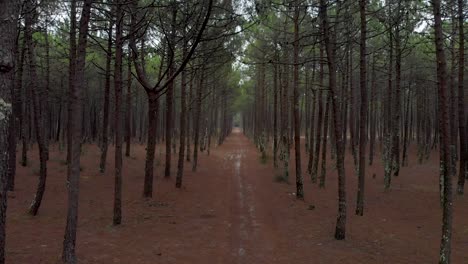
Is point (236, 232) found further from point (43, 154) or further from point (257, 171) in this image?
point (257, 171)

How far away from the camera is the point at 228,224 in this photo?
971 cm

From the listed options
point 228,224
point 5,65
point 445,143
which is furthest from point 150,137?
point 445,143

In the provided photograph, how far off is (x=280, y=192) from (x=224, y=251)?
7022mm

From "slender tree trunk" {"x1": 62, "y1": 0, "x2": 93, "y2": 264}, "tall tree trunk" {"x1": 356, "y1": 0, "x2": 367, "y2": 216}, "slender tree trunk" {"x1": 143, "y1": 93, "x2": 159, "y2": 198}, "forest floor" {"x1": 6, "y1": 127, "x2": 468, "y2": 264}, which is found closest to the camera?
"slender tree trunk" {"x1": 62, "y1": 0, "x2": 93, "y2": 264}

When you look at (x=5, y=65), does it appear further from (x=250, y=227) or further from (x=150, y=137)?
(x=150, y=137)

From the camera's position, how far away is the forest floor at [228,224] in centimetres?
743

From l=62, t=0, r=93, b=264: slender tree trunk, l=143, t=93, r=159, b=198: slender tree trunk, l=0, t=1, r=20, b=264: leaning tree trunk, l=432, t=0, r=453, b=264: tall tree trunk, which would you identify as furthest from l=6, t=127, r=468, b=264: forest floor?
l=0, t=1, r=20, b=264: leaning tree trunk

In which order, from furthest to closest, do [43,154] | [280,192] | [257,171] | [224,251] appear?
[257,171]
[280,192]
[43,154]
[224,251]

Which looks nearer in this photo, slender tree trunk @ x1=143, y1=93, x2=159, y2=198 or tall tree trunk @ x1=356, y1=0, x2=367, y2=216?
tall tree trunk @ x1=356, y1=0, x2=367, y2=216

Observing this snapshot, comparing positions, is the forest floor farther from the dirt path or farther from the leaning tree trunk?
the leaning tree trunk

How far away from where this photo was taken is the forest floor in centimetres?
743

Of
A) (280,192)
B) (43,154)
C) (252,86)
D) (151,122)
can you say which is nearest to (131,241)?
(43,154)

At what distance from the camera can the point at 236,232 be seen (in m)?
9.00

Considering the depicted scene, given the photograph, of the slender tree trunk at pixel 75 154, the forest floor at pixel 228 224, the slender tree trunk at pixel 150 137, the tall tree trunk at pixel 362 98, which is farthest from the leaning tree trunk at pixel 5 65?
the tall tree trunk at pixel 362 98
